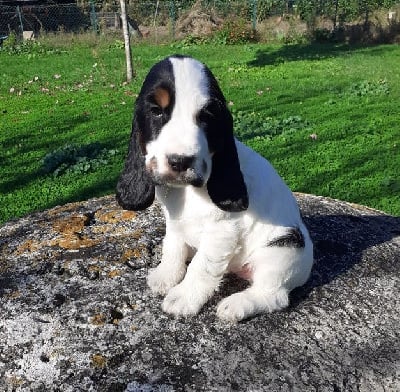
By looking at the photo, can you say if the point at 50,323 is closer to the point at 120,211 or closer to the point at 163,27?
the point at 120,211

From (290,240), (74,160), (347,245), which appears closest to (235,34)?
(74,160)

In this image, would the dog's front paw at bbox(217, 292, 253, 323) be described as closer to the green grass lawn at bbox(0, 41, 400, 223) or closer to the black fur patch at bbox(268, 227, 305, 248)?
the black fur patch at bbox(268, 227, 305, 248)

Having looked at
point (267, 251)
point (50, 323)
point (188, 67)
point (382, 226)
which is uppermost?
point (188, 67)

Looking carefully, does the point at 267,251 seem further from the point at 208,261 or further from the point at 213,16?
the point at 213,16

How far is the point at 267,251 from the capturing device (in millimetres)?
2590

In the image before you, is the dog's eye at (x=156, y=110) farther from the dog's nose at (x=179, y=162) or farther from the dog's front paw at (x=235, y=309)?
the dog's front paw at (x=235, y=309)

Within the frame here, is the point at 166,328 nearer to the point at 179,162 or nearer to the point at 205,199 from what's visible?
the point at 205,199

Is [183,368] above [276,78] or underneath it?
above

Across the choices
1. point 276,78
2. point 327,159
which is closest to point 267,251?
point 327,159

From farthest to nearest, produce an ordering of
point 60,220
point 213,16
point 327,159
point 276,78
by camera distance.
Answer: point 213,16
point 276,78
point 327,159
point 60,220

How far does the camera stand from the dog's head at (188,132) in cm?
207

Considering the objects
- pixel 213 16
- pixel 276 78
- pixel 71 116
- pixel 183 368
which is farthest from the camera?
pixel 213 16

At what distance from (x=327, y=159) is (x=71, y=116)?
4.77 m

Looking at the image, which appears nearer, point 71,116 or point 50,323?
point 50,323
